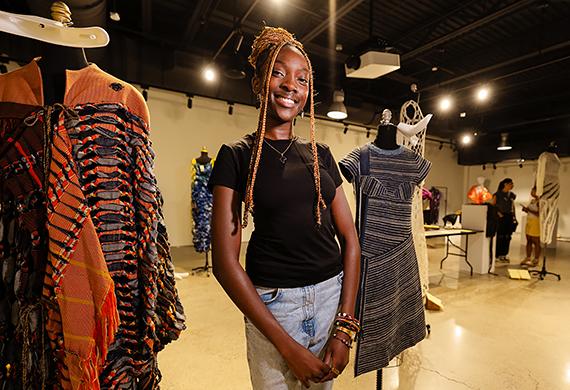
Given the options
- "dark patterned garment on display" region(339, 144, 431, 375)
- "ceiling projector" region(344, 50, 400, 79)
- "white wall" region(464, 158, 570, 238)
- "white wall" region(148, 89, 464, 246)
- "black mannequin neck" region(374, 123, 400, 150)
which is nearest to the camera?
"dark patterned garment on display" region(339, 144, 431, 375)

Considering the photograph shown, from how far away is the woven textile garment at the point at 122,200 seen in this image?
2.52 ft

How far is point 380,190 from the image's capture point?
1.54 metres

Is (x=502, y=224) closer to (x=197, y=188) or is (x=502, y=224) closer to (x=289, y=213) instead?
(x=197, y=188)

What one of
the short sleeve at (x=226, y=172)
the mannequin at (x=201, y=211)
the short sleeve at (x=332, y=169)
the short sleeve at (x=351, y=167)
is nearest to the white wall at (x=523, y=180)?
the mannequin at (x=201, y=211)

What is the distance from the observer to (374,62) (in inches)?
153

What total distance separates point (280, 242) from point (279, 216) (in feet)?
0.25

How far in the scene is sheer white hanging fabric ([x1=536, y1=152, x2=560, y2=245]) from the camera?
5000mm

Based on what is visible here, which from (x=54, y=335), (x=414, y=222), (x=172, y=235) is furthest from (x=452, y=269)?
(x=54, y=335)

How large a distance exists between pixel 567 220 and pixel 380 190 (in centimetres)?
1328

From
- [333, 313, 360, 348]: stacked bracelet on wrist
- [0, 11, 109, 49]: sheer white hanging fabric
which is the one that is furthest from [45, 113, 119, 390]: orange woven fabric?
[333, 313, 360, 348]: stacked bracelet on wrist

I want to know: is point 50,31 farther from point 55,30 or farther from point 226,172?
point 226,172

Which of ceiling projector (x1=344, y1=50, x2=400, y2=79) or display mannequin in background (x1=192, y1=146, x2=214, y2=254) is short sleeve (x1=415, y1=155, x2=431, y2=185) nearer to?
ceiling projector (x1=344, y1=50, x2=400, y2=79)

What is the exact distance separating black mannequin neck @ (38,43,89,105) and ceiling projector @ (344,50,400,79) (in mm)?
3712

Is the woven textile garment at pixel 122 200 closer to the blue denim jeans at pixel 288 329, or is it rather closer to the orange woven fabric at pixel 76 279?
the orange woven fabric at pixel 76 279
